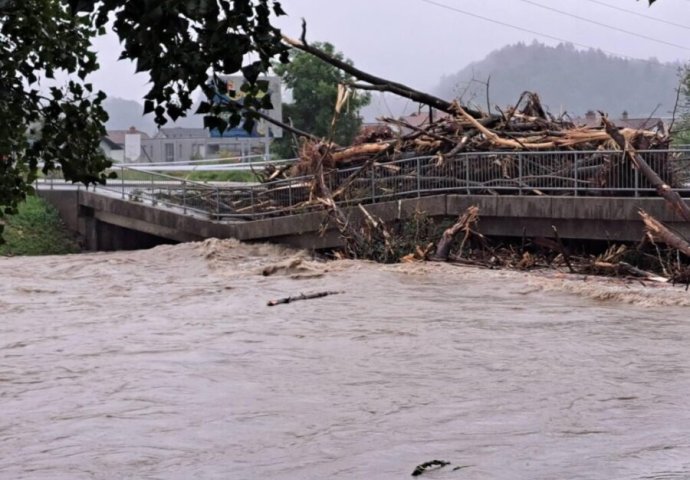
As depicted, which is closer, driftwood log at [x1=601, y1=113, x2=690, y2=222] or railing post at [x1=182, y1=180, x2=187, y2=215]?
driftwood log at [x1=601, y1=113, x2=690, y2=222]

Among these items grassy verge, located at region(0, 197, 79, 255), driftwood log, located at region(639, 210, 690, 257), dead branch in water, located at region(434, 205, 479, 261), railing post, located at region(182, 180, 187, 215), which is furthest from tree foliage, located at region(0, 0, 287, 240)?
grassy verge, located at region(0, 197, 79, 255)

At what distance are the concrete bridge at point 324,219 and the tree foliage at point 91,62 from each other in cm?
1607

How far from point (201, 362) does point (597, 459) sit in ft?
21.7

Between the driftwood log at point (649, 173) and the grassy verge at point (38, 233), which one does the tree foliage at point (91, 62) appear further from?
the grassy verge at point (38, 233)

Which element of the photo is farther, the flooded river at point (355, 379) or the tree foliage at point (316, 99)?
the tree foliage at point (316, 99)

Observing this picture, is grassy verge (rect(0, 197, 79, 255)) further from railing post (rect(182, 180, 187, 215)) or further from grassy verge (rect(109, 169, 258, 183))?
grassy verge (rect(109, 169, 258, 183))

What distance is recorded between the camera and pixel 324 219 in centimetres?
2662

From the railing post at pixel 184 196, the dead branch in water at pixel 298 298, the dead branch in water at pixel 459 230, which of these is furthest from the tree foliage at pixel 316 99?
the dead branch in water at pixel 298 298

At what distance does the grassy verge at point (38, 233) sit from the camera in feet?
112

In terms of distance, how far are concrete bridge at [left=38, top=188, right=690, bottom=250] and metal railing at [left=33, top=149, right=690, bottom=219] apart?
43 centimetres

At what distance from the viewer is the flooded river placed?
9227 millimetres

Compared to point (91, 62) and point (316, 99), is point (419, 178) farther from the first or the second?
point (316, 99)

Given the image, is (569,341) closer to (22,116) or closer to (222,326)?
(222,326)

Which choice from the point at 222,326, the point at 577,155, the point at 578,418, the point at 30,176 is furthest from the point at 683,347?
the point at 30,176
